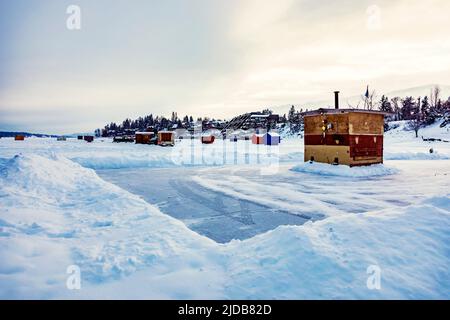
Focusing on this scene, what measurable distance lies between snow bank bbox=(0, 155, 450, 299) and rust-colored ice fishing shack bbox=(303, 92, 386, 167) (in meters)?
10.8

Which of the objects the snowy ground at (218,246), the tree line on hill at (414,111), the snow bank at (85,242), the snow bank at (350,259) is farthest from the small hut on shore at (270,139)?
the snow bank at (350,259)

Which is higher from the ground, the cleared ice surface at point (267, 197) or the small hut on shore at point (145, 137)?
the small hut on shore at point (145, 137)

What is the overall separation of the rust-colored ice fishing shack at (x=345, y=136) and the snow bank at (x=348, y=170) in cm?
67

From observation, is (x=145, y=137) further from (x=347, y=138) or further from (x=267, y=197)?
(x=267, y=197)

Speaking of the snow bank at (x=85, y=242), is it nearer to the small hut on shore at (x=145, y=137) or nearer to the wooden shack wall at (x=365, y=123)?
the wooden shack wall at (x=365, y=123)

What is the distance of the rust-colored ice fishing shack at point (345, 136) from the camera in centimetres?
1598

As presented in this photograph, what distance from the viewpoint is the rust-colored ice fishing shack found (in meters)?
16.0

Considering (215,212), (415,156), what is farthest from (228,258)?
(415,156)

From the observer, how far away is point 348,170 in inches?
592

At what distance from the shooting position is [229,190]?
11008 millimetres

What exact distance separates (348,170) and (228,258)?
489 inches

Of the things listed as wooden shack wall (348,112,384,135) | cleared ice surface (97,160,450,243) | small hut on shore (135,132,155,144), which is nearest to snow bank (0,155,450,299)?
cleared ice surface (97,160,450,243)

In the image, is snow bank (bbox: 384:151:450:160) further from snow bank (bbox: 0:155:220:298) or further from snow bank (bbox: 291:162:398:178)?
snow bank (bbox: 0:155:220:298)
